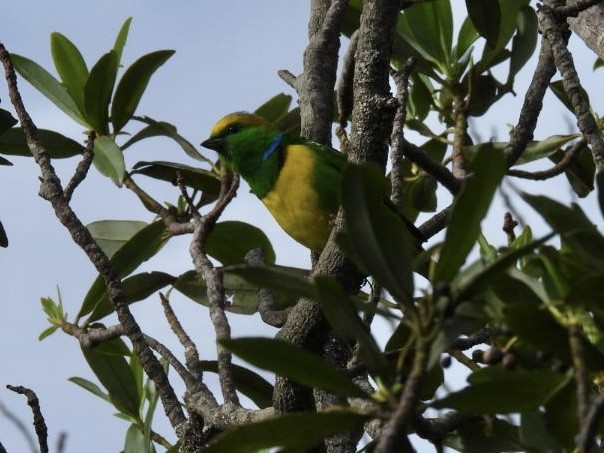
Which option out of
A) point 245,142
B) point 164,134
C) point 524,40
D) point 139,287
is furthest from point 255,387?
point 245,142

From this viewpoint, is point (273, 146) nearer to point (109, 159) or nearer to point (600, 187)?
point (109, 159)

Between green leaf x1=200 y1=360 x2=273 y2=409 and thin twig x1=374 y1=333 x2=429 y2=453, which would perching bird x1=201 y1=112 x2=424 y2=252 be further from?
thin twig x1=374 y1=333 x2=429 y2=453

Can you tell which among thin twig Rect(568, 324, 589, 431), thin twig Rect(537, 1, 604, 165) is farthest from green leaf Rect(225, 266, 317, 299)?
thin twig Rect(537, 1, 604, 165)

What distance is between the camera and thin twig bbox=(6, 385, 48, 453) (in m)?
2.14

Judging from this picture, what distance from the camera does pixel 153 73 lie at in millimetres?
→ 3383

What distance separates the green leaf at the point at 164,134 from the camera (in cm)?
343

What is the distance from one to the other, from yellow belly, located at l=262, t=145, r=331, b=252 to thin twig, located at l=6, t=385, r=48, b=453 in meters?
1.69

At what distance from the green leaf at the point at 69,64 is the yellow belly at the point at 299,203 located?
2.73ft

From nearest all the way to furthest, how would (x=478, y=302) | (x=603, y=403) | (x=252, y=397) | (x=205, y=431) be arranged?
(x=603, y=403)
(x=478, y=302)
(x=205, y=431)
(x=252, y=397)

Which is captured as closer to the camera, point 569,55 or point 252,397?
point 569,55

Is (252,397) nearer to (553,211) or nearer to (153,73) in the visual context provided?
(153,73)

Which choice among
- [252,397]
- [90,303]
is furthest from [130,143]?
[252,397]

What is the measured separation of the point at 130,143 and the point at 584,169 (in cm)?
150

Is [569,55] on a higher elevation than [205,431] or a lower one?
higher
